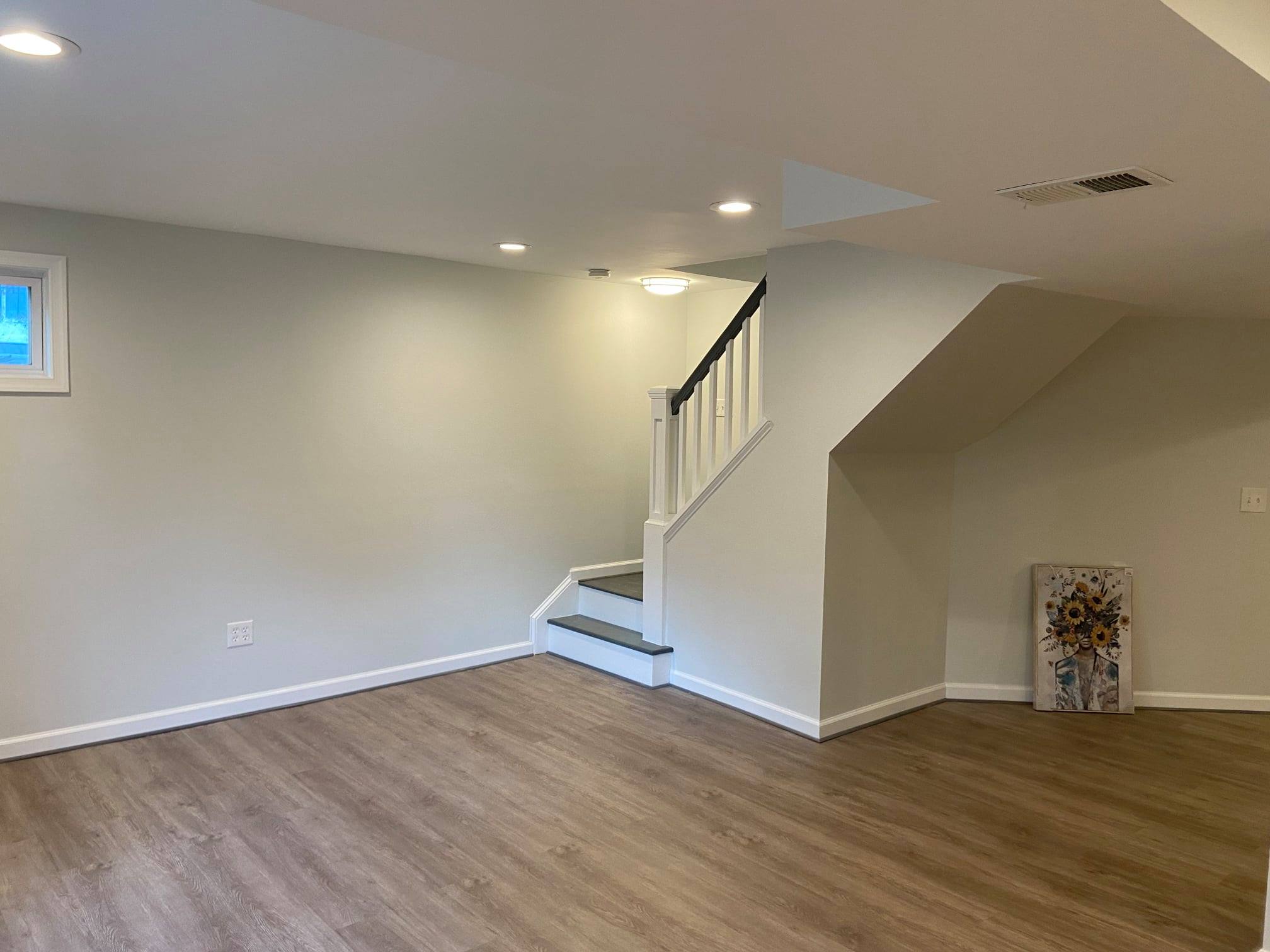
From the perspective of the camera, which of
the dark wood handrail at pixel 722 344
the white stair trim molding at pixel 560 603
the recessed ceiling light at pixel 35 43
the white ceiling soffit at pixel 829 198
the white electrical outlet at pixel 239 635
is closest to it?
the recessed ceiling light at pixel 35 43

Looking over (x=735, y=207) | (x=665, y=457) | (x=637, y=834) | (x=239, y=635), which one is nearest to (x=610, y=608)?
(x=665, y=457)

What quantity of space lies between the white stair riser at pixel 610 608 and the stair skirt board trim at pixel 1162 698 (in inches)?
69.8

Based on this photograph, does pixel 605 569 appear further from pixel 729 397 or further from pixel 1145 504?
pixel 1145 504

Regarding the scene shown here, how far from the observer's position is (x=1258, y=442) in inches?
177

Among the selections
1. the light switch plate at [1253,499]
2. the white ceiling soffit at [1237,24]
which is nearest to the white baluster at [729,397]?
the light switch plate at [1253,499]

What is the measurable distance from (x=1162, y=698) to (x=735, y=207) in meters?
3.48

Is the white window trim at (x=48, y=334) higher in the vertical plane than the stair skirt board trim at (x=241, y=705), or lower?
higher

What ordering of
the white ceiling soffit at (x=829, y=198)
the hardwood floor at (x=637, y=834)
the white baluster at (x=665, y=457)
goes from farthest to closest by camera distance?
1. the white baluster at (x=665, y=457)
2. the hardwood floor at (x=637, y=834)
3. the white ceiling soffit at (x=829, y=198)

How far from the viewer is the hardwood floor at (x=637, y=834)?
2.68m

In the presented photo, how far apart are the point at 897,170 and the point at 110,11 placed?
159cm

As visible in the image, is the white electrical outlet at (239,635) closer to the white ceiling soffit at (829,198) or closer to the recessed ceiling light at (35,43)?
the recessed ceiling light at (35,43)

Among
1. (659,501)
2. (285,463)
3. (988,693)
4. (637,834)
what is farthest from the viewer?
(659,501)

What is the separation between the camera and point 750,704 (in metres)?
4.52

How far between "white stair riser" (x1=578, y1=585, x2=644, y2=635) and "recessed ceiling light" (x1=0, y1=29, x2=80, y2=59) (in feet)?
12.8
